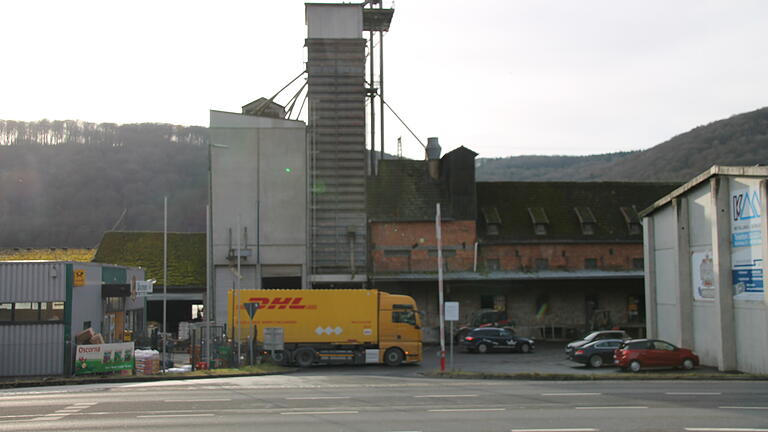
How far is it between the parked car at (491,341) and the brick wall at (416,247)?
9.25 metres

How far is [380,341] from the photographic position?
32.7m

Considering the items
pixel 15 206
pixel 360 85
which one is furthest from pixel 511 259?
pixel 15 206

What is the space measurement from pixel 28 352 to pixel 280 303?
1054cm

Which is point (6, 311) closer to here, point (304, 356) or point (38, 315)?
point (38, 315)

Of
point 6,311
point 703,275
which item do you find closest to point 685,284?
point 703,275

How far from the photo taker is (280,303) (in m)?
32.9

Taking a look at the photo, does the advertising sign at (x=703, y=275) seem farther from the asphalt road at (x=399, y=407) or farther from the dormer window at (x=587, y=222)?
the dormer window at (x=587, y=222)

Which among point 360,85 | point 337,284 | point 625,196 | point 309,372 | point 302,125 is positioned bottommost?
point 309,372

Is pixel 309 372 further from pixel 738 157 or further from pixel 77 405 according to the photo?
pixel 738 157

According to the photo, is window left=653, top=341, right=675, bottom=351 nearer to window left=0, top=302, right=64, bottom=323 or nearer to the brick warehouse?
the brick warehouse

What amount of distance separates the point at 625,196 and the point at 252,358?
106 feet

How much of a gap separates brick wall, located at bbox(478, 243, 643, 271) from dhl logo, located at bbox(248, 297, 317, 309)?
17960 millimetres

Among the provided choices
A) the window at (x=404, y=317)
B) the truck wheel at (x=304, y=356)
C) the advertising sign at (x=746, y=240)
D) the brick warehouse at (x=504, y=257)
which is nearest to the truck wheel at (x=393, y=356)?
the window at (x=404, y=317)

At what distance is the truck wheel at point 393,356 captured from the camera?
3259cm
